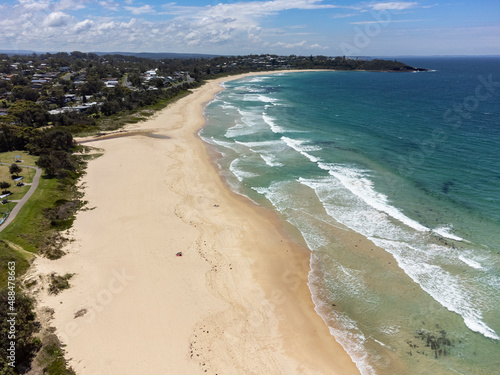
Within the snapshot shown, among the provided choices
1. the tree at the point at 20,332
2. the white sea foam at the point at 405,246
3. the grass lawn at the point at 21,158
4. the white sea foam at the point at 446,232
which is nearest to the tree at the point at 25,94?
the grass lawn at the point at 21,158

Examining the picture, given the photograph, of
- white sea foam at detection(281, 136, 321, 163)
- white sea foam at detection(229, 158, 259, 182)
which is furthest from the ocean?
white sea foam at detection(229, 158, 259, 182)

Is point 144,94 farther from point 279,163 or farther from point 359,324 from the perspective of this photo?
point 359,324

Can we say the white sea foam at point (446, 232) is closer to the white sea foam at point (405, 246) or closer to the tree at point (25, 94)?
the white sea foam at point (405, 246)

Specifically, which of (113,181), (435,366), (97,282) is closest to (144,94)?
(113,181)

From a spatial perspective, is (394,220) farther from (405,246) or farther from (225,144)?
(225,144)

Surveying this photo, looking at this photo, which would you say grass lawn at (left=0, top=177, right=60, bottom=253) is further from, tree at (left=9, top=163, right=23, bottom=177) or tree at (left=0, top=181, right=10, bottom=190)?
tree at (left=9, top=163, right=23, bottom=177)

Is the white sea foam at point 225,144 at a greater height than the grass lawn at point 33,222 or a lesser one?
greater

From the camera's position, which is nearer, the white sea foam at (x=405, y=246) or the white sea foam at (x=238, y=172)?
the white sea foam at (x=405, y=246)

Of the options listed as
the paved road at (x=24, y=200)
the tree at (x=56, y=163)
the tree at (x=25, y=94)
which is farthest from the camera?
the tree at (x=25, y=94)
